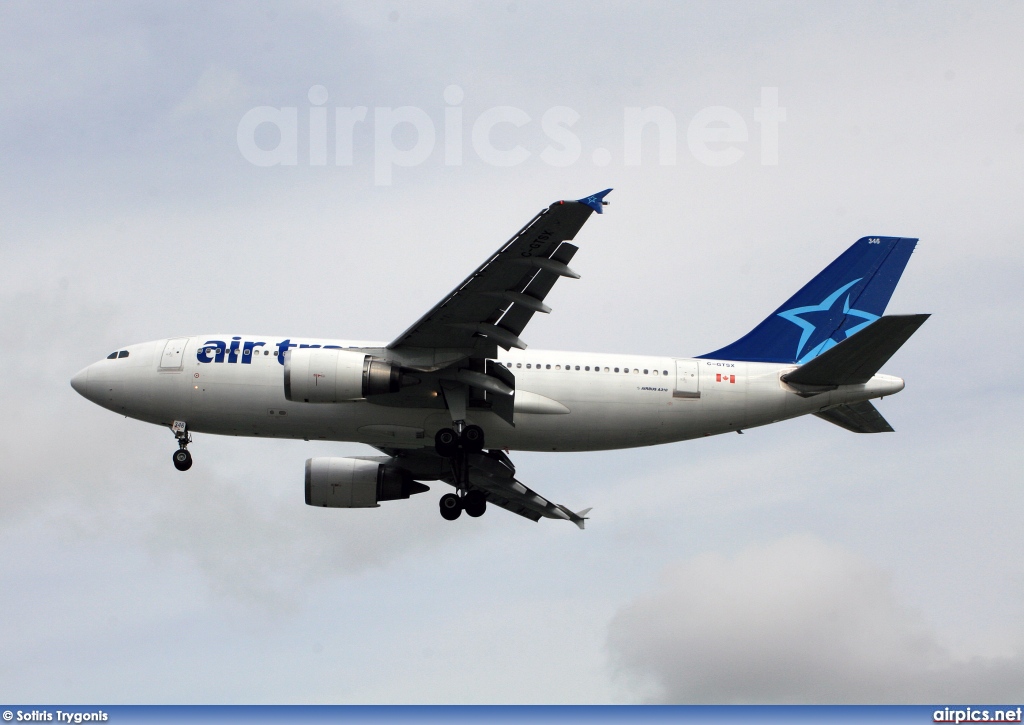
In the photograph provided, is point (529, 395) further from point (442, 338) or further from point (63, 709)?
point (63, 709)

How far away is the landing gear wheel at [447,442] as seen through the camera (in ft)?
114

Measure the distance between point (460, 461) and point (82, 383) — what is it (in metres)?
11.7

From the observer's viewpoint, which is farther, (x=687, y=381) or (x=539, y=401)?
(x=687, y=381)

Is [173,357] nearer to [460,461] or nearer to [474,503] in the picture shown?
[460,461]

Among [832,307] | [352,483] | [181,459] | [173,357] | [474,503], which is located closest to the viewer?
[173,357]

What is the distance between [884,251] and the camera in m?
39.1

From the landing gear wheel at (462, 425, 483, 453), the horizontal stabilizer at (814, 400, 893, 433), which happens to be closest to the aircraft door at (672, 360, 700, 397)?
the horizontal stabilizer at (814, 400, 893, 433)

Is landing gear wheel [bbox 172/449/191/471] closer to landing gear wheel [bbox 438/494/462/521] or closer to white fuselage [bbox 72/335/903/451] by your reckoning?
white fuselage [bbox 72/335/903/451]

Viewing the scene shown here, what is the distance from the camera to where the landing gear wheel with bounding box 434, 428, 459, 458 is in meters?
34.7

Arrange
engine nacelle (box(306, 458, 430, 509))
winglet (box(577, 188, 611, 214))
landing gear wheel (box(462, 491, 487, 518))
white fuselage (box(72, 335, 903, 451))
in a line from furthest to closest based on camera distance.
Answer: engine nacelle (box(306, 458, 430, 509)), landing gear wheel (box(462, 491, 487, 518)), white fuselage (box(72, 335, 903, 451)), winglet (box(577, 188, 611, 214))

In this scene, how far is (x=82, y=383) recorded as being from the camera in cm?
3662

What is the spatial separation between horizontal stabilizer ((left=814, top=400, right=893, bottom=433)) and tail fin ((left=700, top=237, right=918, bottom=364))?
185cm

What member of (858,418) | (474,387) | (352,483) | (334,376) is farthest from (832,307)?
(352,483)

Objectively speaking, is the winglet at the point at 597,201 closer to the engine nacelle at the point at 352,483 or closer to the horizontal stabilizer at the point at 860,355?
the horizontal stabilizer at the point at 860,355
